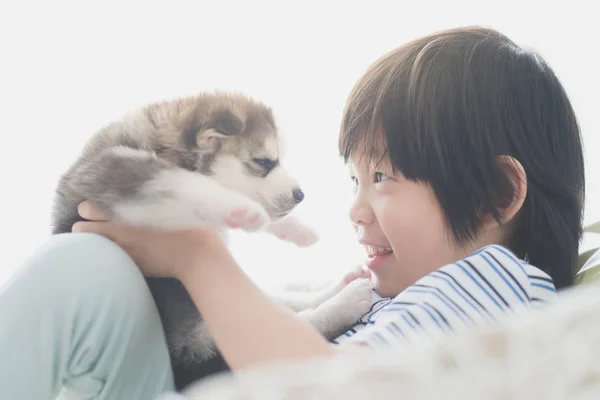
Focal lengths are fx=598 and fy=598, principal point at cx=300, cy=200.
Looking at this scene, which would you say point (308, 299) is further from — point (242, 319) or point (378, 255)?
point (242, 319)

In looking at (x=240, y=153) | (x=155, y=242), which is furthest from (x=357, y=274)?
(x=155, y=242)

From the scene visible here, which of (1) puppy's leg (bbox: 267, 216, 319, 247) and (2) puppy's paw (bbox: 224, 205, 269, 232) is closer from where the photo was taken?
(2) puppy's paw (bbox: 224, 205, 269, 232)

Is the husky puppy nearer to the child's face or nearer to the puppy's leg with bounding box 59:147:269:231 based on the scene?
the puppy's leg with bounding box 59:147:269:231

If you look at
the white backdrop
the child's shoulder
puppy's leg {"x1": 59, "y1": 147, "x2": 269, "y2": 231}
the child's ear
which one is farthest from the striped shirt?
the white backdrop

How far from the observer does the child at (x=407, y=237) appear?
90 cm

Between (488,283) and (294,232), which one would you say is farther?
(294,232)

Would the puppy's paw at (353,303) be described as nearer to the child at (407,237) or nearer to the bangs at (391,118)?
the child at (407,237)

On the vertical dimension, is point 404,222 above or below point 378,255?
above

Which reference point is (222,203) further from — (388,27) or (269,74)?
(388,27)

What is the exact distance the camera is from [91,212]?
114cm

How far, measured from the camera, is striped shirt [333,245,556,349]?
2.63 ft

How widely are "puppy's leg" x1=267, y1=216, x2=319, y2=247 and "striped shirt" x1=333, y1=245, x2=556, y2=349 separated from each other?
→ 1.47 feet

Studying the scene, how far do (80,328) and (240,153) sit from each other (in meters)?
0.50

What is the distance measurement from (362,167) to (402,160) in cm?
10
